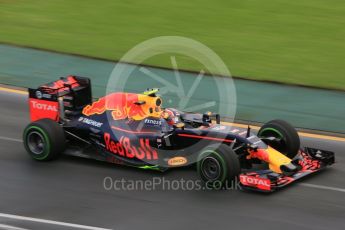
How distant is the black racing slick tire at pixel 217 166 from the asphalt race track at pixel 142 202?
0.20 meters

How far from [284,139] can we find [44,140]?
13.3 feet

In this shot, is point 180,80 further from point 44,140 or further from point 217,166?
point 217,166

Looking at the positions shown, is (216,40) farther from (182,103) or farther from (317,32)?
(182,103)

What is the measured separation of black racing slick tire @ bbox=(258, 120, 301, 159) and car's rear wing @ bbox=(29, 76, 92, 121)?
348 centimetres

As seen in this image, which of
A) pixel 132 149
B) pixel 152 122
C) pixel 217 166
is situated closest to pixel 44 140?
pixel 132 149

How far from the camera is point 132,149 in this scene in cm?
1219

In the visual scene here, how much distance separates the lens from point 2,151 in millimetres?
13406

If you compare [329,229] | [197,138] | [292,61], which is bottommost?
[329,229]

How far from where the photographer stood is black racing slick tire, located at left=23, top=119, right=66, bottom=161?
40.5 ft

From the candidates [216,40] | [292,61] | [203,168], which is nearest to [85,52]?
[216,40]

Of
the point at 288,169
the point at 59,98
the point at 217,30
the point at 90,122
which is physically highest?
the point at 217,30

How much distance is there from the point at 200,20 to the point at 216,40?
5.51ft

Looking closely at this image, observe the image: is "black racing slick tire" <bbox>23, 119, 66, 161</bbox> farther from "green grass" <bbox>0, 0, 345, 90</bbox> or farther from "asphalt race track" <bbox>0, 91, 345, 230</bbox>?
"green grass" <bbox>0, 0, 345, 90</bbox>

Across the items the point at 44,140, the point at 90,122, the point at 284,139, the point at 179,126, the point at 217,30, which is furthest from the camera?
the point at 217,30
